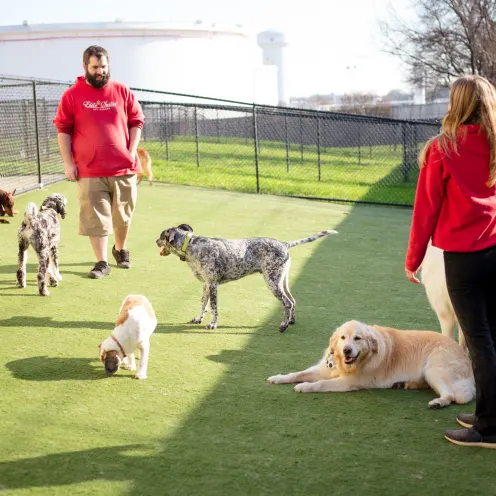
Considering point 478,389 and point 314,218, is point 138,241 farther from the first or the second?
point 478,389

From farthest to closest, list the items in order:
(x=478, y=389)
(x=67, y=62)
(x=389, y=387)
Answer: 1. (x=67, y=62)
2. (x=389, y=387)
3. (x=478, y=389)

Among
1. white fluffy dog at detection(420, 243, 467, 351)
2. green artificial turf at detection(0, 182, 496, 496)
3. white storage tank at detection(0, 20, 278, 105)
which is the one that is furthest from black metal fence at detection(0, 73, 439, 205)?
white storage tank at detection(0, 20, 278, 105)

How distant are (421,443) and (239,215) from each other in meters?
8.24

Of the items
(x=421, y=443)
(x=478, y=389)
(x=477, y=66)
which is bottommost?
(x=421, y=443)

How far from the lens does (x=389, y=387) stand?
454 cm

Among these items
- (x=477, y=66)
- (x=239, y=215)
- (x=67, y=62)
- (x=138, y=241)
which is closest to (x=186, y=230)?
(x=138, y=241)

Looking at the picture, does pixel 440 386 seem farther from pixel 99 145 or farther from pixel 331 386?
pixel 99 145

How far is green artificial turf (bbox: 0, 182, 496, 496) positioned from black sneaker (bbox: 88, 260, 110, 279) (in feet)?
0.27

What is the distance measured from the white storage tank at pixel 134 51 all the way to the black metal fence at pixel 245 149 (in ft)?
56.1

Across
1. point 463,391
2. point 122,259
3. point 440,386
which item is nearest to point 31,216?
point 122,259

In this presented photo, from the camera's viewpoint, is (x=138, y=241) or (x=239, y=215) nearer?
(x=138, y=241)

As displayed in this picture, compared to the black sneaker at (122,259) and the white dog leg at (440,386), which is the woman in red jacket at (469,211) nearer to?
the white dog leg at (440,386)

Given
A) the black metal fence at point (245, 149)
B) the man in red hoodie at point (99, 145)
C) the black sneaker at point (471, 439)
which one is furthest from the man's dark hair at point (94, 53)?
the black metal fence at point (245, 149)

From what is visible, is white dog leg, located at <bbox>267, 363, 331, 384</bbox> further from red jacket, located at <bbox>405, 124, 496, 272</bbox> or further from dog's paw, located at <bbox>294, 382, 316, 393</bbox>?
red jacket, located at <bbox>405, 124, 496, 272</bbox>
